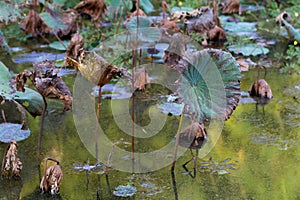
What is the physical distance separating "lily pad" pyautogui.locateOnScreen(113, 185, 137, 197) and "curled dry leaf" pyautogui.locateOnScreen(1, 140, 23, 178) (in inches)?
16.1

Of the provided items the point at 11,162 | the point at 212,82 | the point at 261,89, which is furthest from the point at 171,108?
the point at 11,162

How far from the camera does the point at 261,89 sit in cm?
338

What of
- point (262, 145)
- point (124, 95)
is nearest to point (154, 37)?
point (124, 95)

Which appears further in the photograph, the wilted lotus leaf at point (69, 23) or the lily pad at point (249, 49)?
the wilted lotus leaf at point (69, 23)

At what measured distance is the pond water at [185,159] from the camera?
7.69 feet

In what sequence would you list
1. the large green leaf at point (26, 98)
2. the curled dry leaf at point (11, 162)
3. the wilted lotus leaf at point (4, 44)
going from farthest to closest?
1. the wilted lotus leaf at point (4, 44)
2. the large green leaf at point (26, 98)
3. the curled dry leaf at point (11, 162)

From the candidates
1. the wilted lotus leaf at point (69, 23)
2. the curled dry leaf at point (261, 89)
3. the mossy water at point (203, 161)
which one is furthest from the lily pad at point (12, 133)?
the wilted lotus leaf at point (69, 23)

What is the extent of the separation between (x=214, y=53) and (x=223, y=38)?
7.60ft

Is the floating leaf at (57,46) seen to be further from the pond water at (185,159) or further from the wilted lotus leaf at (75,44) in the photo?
the pond water at (185,159)

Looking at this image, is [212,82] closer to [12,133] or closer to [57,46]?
[12,133]

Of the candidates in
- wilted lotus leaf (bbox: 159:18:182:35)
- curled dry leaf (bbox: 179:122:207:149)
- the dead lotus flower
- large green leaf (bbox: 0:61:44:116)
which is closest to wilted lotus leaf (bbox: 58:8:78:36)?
wilted lotus leaf (bbox: 159:18:182:35)

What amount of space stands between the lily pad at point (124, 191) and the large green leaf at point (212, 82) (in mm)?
380

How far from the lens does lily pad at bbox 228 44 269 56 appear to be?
4211 mm

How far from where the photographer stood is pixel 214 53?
90.7 inches
